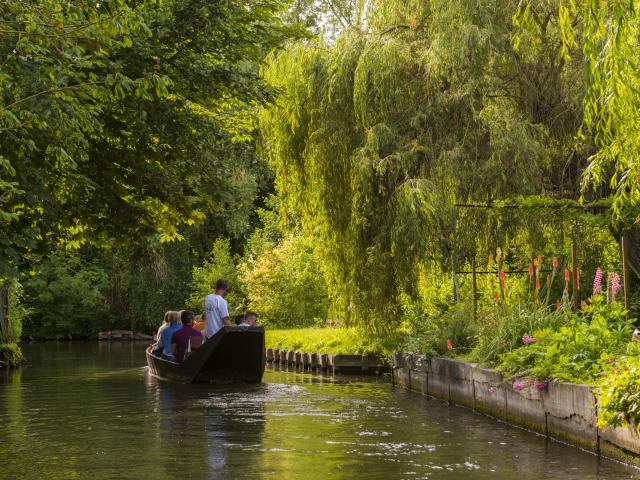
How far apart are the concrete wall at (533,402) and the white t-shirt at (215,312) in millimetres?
3685

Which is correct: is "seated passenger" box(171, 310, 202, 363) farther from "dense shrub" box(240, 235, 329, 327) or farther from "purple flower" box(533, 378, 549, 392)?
"dense shrub" box(240, 235, 329, 327)

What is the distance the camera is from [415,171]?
762 inches

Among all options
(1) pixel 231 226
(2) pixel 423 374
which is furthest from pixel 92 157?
(1) pixel 231 226

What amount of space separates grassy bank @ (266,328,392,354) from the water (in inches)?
139

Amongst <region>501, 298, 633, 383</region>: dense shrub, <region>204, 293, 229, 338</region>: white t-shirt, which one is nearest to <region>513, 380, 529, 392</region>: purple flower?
<region>501, 298, 633, 383</region>: dense shrub

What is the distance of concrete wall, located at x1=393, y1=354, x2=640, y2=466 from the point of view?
9.65 metres

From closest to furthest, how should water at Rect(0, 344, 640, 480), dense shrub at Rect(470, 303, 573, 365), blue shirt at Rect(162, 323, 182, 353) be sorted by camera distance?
1. water at Rect(0, 344, 640, 480)
2. dense shrub at Rect(470, 303, 573, 365)
3. blue shirt at Rect(162, 323, 182, 353)

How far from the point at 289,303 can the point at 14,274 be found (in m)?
21.2

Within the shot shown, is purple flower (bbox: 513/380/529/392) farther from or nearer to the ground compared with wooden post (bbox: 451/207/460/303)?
nearer to the ground

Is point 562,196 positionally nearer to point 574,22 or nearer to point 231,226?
point 574,22

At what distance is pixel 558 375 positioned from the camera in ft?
35.8

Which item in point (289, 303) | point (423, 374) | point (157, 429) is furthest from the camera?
point (289, 303)

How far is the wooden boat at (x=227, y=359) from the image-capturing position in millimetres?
18359

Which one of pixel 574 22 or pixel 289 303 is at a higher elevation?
pixel 574 22
